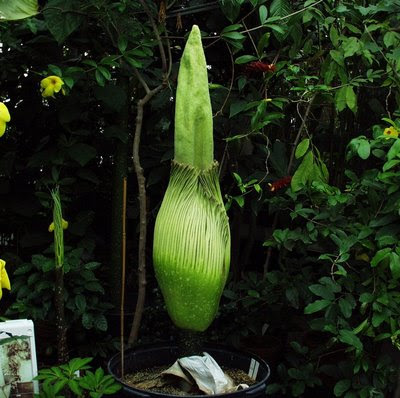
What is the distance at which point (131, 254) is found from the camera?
3.66 m

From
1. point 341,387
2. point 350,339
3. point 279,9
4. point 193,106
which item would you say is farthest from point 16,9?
point 341,387

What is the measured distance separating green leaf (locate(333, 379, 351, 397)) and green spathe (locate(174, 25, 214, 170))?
36.9 inches

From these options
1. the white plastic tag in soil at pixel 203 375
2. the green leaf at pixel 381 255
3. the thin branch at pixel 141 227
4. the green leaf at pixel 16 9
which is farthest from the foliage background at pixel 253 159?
the green leaf at pixel 16 9

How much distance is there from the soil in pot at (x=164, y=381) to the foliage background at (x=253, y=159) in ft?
1.01

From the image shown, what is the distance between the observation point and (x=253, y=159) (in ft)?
9.58

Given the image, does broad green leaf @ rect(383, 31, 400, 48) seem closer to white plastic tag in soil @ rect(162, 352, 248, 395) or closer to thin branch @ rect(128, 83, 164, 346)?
thin branch @ rect(128, 83, 164, 346)

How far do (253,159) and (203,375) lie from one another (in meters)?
1.21

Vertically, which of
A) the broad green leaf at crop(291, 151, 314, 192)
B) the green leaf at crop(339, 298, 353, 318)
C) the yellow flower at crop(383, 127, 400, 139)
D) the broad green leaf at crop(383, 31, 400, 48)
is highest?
the broad green leaf at crop(383, 31, 400, 48)

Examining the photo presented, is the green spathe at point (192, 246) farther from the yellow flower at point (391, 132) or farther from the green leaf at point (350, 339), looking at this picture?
the yellow flower at point (391, 132)

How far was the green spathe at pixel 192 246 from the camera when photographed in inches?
77.1

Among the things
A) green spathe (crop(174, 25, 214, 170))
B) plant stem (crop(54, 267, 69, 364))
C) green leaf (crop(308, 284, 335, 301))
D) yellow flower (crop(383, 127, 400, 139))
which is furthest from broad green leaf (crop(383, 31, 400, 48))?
plant stem (crop(54, 267, 69, 364))

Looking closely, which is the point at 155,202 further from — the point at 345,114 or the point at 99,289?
the point at 345,114

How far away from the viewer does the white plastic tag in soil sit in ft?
6.38

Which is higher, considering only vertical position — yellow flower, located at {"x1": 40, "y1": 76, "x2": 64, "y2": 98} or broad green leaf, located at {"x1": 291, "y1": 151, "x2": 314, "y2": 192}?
yellow flower, located at {"x1": 40, "y1": 76, "x2": 64, "y2": 98}
